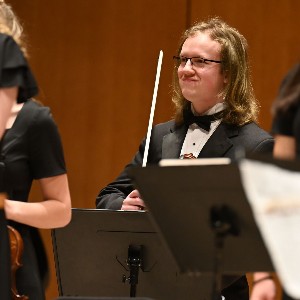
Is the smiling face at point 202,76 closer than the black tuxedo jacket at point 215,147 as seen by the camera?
No

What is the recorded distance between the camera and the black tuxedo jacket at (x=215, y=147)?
9.93 ft

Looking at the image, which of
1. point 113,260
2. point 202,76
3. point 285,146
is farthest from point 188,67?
point 285,146

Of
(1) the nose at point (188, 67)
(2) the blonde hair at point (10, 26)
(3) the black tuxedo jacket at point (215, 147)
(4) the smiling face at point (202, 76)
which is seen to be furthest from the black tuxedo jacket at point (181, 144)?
(2) the blonde hair at point (10, 26)

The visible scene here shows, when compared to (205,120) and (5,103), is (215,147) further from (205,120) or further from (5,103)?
(5,103)

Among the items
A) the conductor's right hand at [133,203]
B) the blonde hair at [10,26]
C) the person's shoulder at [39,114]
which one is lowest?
the conductor's right hand at [133,203]

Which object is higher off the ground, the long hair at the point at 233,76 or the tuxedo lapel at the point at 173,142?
the long hair at the point at 233,76

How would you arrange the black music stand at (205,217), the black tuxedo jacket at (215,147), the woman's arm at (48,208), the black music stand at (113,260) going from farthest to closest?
the black tuxedo jacket at (215,147) < the black music stand at (113,260) < the woman's arm at (48,208) < the black music stand at (205,217)

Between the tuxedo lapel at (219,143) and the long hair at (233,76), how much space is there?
1.4 inches

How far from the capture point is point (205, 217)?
1.92 m

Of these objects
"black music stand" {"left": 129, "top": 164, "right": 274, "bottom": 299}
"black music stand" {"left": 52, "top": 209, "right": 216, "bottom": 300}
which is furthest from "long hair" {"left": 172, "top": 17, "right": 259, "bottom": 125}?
"black music stand" {"left": 129, "top": 164, "right": 274, "bottom": 299}

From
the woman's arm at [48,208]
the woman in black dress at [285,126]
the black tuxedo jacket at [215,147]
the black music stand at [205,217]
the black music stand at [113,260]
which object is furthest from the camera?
the black tuxedo jacket at [215,147]

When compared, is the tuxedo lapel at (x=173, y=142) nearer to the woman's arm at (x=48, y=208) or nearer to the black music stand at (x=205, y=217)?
the woman's arm at (x=48, y=208)

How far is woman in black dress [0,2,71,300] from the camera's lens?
2.23 m

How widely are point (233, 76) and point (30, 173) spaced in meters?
1.17
